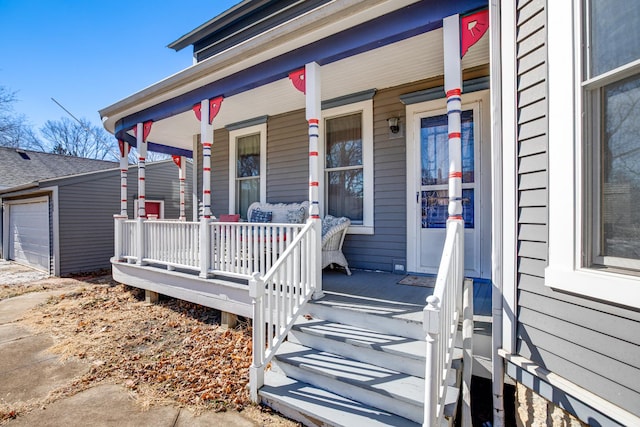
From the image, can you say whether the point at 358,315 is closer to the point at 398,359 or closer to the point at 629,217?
the point at 398,359

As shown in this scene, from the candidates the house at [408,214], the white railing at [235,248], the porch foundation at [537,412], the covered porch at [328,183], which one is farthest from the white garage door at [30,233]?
the porch foundation at [537,412]

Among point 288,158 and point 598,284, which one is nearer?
point 598,284

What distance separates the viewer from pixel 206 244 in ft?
13.3

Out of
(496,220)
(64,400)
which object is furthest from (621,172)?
(64,400)

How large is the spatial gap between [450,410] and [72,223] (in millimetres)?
10198

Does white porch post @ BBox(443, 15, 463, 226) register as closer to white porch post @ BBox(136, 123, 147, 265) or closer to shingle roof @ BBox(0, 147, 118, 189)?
white porch post @ BBox(136, 123, 147, 265)

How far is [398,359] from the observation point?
2.39 m

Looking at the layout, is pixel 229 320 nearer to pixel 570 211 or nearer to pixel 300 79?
pixel 300 79

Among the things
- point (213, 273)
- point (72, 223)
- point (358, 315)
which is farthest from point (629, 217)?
point (72, 223)

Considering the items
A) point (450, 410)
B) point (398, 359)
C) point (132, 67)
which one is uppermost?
point (132, 67)

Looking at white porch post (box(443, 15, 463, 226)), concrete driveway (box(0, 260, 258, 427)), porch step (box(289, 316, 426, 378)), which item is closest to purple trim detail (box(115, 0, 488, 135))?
white porch post (box(443, 15, 463, 226))

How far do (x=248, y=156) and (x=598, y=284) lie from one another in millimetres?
5643

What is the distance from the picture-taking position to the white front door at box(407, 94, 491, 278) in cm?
384

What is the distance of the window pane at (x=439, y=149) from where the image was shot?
3932 millimetres
